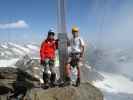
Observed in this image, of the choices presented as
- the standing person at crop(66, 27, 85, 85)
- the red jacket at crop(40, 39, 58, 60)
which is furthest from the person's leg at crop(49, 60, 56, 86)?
the standing person at crop(66, 27, 85, 85)

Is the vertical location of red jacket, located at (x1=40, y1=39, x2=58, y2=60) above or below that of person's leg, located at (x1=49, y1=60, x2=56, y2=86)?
above

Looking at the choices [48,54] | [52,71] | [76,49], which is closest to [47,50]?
[48,54]

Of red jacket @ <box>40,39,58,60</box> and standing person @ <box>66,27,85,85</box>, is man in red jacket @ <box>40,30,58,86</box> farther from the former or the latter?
standing person @ <box>66,27,85,85</box>

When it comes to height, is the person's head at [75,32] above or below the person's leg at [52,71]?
above

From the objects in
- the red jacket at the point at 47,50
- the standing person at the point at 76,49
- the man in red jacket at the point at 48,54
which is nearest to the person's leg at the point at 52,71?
the man in red jacket at the point at 48,54

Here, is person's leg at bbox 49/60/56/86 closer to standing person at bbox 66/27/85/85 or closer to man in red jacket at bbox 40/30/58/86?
man in red jacket at bbox 40/30/58/86

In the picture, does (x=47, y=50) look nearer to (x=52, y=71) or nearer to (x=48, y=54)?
(x=48, y=54)

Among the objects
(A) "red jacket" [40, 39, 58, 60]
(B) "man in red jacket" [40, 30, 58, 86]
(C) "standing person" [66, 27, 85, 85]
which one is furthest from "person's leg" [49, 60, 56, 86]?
(C) "standing person" [66, 27, 85, 85]

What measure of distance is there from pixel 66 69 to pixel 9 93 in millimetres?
4805

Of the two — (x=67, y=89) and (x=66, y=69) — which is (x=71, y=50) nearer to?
(x=66, y=69)

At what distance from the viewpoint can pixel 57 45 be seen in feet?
79.6

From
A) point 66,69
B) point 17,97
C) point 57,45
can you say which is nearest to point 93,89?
point 66,69

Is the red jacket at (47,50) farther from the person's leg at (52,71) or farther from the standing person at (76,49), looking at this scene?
the standing person at (76,49)

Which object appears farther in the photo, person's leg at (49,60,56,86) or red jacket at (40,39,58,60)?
person's leg at (49,60,56,86)
